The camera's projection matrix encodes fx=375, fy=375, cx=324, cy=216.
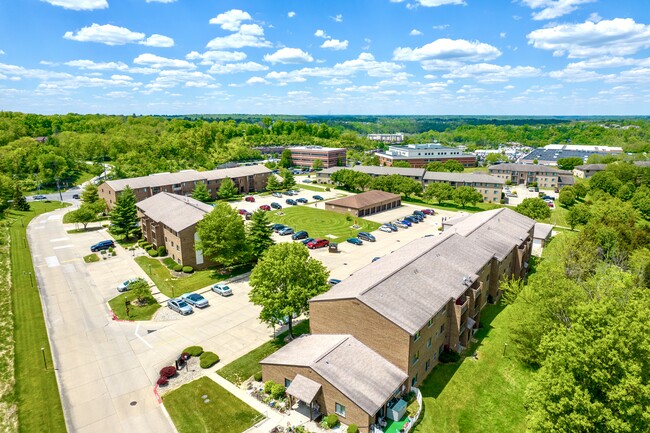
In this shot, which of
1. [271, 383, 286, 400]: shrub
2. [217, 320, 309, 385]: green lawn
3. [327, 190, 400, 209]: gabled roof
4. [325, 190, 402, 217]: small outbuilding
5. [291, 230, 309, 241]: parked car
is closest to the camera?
[271, 383, 286, 400]: shrub

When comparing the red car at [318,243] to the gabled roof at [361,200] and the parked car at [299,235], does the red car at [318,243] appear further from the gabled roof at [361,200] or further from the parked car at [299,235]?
the gabled roof at [361,200]

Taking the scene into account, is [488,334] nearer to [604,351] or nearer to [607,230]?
[604,351]

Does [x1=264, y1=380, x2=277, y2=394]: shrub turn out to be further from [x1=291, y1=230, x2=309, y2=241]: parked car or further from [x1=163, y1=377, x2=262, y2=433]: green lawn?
[x1=291, y1=230, x2=309, y2=241]: parked car

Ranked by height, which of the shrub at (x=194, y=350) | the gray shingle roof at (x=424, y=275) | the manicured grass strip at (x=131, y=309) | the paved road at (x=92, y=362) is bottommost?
the paved road at (x=92, y=362)

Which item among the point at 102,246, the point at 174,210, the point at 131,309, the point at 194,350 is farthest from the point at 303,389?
the point at 102,246

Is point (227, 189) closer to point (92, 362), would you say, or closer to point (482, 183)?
point (482, 183)

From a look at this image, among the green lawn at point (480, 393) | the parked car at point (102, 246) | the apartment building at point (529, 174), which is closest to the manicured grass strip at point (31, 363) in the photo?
the parked car at point (102, 246)

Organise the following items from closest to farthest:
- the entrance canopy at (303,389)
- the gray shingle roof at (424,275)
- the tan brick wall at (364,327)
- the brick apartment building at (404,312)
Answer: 1. the entrance canopy at (303,389)
2. the brick apartment building at (404,312)
3. the tan brick wall at (364,327)
4. the gray shingle roof at (424,275)

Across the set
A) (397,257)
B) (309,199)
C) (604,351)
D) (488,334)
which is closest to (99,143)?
(309,199)

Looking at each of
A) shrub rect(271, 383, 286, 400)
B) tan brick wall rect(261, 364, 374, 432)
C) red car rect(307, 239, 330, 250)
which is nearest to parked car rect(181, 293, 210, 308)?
tan brick wall rect(261, 364, 374, 432)
